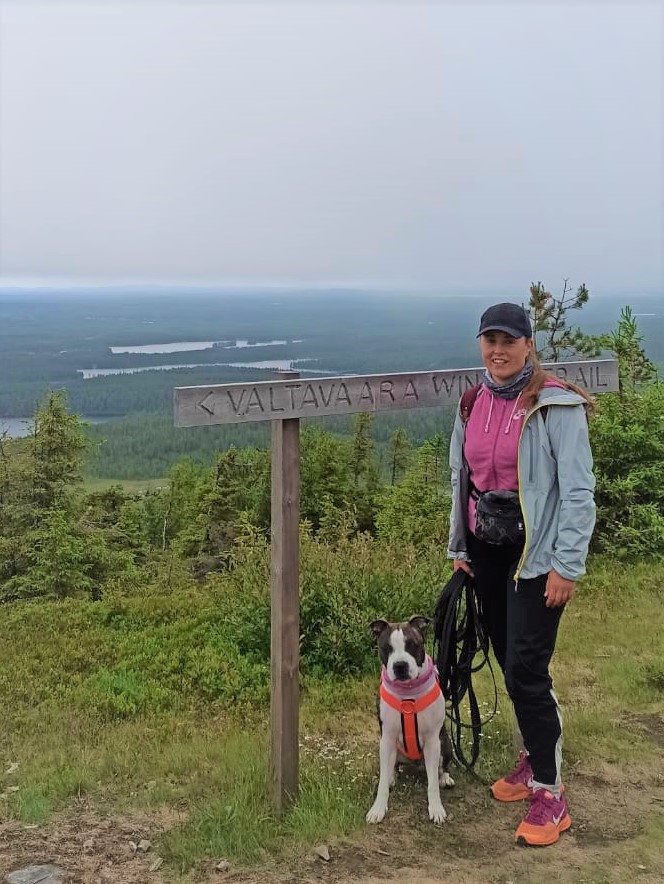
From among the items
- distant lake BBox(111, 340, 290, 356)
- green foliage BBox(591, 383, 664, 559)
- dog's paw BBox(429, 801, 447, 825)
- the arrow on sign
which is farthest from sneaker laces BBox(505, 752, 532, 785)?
distant lake BBox(111, 340, 290, 356)

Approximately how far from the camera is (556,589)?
11.5 feet

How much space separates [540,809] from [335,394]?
2.25 metres

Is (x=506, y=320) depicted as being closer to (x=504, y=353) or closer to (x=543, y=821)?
(x=504, y=353)

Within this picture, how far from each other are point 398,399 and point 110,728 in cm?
332

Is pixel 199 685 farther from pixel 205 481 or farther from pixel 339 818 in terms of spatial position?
pixel 205 481

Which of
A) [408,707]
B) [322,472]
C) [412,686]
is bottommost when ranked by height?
[322,472]

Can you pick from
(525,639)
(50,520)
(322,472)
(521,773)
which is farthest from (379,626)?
(322,472)

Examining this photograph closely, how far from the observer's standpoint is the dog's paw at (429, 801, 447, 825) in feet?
Result: 13.2

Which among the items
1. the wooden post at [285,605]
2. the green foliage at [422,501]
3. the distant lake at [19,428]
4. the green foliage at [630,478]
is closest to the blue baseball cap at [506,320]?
the wooden post at [285,605]

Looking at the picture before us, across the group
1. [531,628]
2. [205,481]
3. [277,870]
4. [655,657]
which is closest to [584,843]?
[531,628]

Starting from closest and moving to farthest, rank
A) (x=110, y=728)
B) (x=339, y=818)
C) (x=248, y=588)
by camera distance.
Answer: (x=339, y=818) → (x=110, y=728) → (x=248, y=588)

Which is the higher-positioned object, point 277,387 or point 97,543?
point 277,387

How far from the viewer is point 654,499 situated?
9875 mm

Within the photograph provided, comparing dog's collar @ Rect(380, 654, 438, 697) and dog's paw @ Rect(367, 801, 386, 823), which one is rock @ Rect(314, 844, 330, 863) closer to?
dog's paw @ Rect(367, 801, 386, 823)
